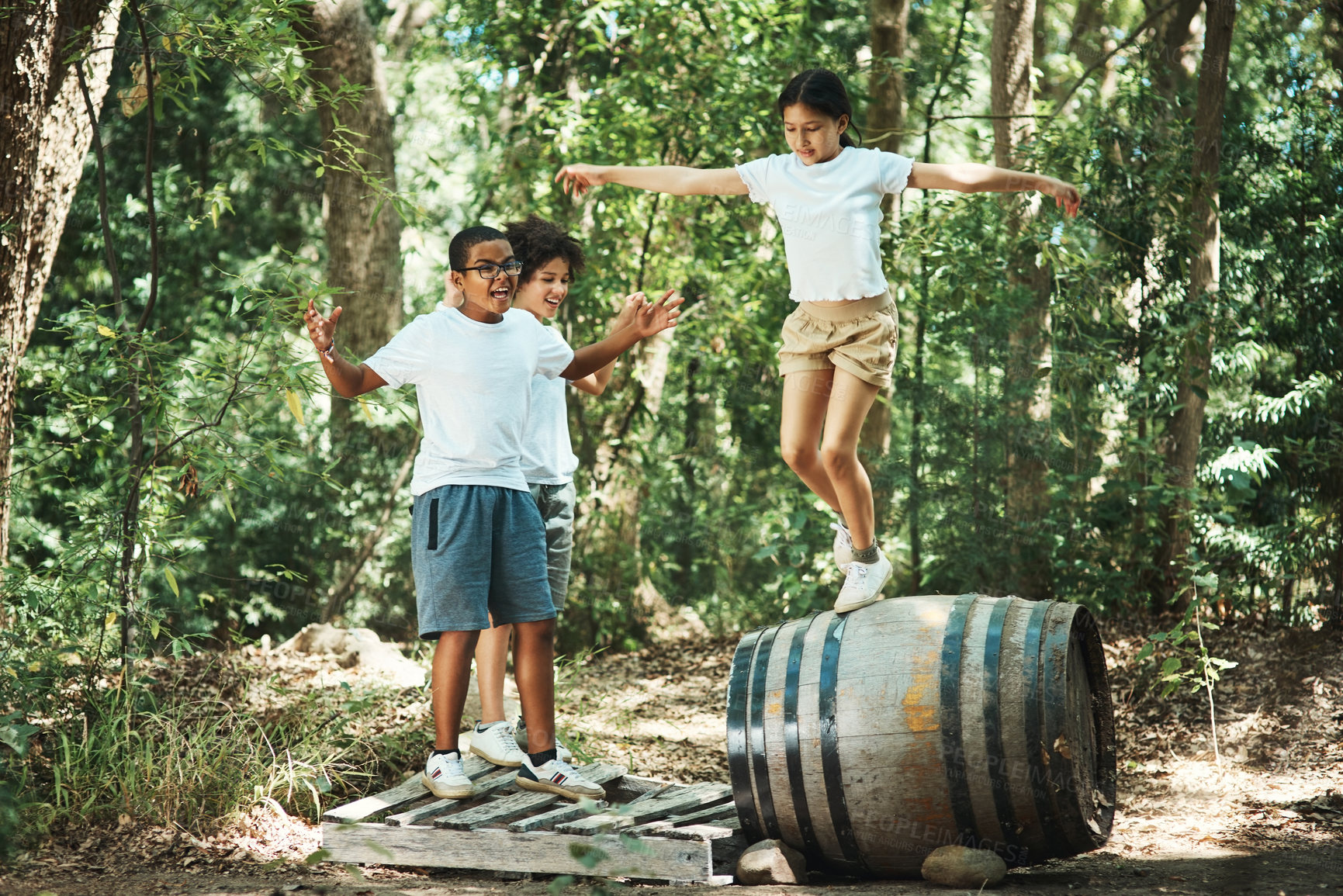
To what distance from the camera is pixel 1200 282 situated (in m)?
6.57

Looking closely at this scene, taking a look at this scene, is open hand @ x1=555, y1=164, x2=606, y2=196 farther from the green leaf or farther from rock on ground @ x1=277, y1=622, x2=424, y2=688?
rock on ground @ x1=277, y1=622, x2=424, y2=688

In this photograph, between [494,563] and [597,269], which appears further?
[597,269]

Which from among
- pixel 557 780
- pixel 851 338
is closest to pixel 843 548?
pixel 851 338

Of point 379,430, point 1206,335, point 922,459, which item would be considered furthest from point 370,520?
point 1206,335

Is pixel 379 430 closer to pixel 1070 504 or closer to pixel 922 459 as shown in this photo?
pixel 922 459

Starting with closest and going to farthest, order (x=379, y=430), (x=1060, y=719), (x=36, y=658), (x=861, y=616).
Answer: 1. (x=1060, y=719)
2. (x=861, y=616)
3. (x=36, y=658)
4. (x=379, y=430)

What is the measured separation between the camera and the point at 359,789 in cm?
428

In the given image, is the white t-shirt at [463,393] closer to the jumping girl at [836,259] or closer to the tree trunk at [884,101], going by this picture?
the jumping girl at [836,259]

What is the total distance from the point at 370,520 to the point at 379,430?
0.67 meters

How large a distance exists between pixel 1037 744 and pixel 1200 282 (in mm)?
4468

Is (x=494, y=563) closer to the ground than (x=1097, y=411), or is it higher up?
closer to the ground

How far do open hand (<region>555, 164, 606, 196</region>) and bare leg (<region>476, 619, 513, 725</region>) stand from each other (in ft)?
5.15

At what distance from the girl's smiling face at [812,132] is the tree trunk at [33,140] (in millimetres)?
2868

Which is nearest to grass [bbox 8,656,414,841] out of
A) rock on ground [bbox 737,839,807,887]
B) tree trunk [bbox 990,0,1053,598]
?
rock on ground [bbox 737,839,807,887]
